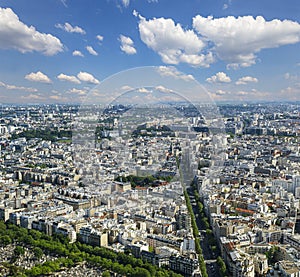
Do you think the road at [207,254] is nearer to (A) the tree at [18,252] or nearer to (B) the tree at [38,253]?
(B) the tree at [38,253]

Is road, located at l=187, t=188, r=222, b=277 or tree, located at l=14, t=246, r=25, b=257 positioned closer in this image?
road, located at l=187, t=188, r=222, b=277

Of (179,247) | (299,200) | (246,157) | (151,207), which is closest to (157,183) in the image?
(151,207)

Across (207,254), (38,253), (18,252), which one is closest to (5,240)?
(18,252)

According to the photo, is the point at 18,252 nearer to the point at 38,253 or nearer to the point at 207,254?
the point at 38,253

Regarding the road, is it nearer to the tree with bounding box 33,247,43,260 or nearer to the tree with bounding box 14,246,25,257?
the tree with bounding box 33,247,43,260

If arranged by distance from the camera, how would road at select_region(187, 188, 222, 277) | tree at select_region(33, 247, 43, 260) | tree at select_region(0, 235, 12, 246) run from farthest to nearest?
tree at select_region(0, 235, 12, 246) < tree at select_region(33, 247, 43, 260) < road at select_region(187, 188, 222, 277)

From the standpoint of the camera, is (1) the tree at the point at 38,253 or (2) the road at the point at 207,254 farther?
(1) the tree at the point at 38,253

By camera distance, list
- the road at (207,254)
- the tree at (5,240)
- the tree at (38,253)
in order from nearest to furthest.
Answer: the road at (207,254)
the tree at (38,253)
the tree at (5,240)

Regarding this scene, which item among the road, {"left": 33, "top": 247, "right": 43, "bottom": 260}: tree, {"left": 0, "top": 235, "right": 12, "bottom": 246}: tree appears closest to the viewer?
the road

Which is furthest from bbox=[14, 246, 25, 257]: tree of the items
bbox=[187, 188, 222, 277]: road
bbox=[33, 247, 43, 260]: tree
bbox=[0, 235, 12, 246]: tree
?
bbox=[187, 188, 222, 277]: road

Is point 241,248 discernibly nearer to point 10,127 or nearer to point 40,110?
point 10,127

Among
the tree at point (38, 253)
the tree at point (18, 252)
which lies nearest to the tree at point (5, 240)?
the tree at point (18, 252)

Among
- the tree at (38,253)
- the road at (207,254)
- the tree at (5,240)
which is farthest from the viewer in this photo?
the tree at (5,240)
